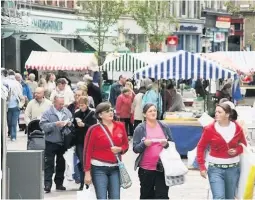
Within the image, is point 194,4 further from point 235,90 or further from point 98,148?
point 98,148

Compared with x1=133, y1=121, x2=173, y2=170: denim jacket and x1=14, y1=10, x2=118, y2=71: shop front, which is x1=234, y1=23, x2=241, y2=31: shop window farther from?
x1=133, y1=121, x2=173, y2=170: denim jacket

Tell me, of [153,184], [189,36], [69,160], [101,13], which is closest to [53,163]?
[69,160]

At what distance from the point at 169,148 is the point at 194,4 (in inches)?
2202

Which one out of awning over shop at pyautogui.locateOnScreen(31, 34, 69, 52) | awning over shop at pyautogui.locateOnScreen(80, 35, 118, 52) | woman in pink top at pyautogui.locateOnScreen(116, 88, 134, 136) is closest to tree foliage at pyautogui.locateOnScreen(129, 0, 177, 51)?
awning over shop at pyautogui.locateOnScreen(80, 35, 118, 52)

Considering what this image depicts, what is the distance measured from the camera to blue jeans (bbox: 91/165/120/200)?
8.41 metres

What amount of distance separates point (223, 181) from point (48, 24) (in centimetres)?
3530

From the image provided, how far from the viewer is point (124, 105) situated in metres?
19.5

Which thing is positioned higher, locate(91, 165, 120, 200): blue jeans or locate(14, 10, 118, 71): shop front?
locate(14, 10, 118, 71): shop front

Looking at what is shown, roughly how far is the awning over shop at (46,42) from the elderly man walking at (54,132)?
2785 cm

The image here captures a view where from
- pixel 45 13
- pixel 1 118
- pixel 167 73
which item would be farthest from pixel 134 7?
pixel 1 118

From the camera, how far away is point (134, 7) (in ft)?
154

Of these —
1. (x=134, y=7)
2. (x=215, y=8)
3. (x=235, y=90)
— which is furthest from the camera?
(x=215, y=8)

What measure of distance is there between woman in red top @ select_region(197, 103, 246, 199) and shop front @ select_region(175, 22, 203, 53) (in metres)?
53.7

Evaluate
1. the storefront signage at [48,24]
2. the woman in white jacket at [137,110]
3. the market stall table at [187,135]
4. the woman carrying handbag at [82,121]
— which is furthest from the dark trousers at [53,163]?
the storefront signage at [48,24]
